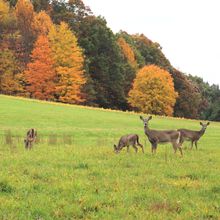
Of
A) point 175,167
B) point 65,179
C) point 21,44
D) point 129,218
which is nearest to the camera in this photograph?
point 129,218

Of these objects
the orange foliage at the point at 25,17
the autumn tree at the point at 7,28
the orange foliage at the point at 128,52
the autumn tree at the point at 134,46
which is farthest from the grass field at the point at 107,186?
the autumn tree at the point at 134,46

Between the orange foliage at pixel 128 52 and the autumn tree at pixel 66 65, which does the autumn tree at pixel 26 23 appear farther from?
the orange foliage at pixel 128 52

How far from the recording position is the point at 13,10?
74.7 meters

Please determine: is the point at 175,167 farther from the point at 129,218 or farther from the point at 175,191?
the point at 129,218

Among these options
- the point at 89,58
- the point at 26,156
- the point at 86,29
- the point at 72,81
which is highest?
the point at 86,29

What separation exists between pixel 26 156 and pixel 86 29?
71011 mm

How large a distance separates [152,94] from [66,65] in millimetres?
16287

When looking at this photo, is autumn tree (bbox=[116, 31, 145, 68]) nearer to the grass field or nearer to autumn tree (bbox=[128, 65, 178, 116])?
autumn tree (bbox=[128, 65, 178, 116])

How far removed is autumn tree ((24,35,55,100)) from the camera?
63719 mm

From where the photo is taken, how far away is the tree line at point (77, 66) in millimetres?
65500

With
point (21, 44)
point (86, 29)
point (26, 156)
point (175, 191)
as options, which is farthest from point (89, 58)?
point (175, 191)

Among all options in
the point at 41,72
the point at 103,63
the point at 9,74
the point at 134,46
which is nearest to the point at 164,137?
the point at 41,72

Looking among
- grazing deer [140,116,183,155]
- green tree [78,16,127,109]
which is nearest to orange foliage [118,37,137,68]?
green tree [78,16,127,109]

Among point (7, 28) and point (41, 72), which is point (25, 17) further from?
point (41, 72)
